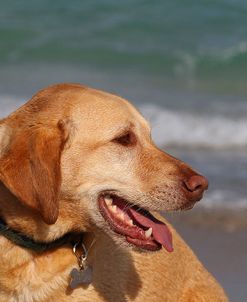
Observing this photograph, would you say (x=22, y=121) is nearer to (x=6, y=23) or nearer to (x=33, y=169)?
(x=33, y=169)

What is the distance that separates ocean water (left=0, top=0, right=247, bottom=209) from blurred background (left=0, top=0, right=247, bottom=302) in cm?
2

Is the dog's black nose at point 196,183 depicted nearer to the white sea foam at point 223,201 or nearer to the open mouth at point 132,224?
the open mouth at point 132,224

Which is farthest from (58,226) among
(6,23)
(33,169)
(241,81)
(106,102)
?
(6,23)

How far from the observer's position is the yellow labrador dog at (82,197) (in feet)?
14.4

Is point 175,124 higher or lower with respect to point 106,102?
higher

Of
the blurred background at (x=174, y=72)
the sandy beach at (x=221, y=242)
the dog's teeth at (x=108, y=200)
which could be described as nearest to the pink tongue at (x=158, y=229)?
the dog's teeth at (x=108, y=200)

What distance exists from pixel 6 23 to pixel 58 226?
1365 centimetres

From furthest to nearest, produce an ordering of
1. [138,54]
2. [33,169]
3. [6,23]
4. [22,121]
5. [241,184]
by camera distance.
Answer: [6,23] < [138,54] < [241,184] < [22,121] < [33,169]

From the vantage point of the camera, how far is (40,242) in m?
4.43

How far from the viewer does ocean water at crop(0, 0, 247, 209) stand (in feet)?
37.0

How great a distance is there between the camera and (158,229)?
15.1 ft

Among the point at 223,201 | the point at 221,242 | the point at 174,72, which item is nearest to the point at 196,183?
the point at 221,242

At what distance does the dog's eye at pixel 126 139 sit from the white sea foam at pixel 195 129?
20.2 ft

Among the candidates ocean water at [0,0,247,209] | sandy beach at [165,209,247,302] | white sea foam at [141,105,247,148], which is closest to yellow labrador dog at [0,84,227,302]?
sandy beach at [165,209,247,302]
